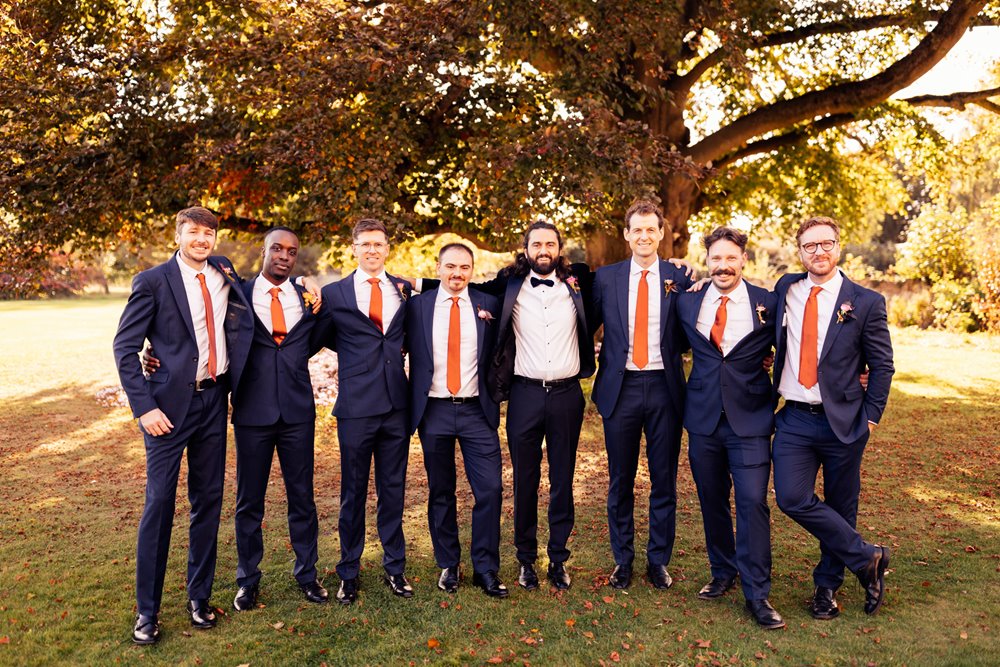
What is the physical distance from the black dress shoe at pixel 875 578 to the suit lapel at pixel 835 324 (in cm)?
131

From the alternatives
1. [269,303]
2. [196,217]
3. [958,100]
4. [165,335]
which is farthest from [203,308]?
[958,100]

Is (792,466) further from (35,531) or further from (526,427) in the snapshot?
(35,531)

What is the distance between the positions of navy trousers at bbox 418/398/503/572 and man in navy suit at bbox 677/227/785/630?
1.37 metres

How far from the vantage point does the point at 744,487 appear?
5195mm

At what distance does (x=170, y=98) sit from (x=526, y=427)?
7.66 meters

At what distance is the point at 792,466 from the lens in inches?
203

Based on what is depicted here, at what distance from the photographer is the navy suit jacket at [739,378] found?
17.0 feet

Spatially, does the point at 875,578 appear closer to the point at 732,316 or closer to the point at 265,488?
the point at 732,316

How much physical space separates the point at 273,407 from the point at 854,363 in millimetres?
3710

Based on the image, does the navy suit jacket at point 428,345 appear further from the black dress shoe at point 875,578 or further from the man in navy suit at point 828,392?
the black dress shoe at point 875,578

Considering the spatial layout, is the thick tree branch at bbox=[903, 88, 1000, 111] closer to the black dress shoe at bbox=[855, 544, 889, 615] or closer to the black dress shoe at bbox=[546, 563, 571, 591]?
the black dress shoe at bbox=[855, 544, 889, 615]

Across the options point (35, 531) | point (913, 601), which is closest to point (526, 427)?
point (913, 601)

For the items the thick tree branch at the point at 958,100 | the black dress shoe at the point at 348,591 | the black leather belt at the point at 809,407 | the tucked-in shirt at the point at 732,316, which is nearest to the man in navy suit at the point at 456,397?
the black dress shoe at the point at 348,591

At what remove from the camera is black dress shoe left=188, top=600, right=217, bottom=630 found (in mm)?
5062
